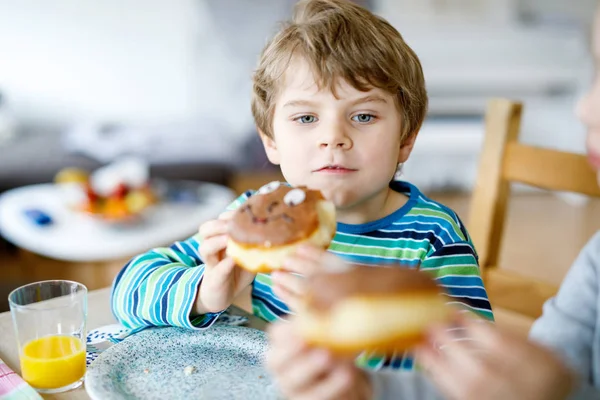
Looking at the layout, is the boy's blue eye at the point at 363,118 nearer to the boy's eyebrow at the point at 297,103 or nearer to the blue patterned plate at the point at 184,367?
the boy's eyebrow at the point at 297,103

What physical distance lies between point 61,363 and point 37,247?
156 cm

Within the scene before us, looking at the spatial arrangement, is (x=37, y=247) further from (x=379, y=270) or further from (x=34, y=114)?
(x=34, y=114)

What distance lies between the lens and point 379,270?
58cm

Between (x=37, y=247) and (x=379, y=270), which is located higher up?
(x=379, y=270)

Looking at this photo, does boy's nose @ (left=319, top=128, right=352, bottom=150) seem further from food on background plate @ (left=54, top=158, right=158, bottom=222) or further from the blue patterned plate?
food on background plate @ (left=54, top=158, right=158, bottom=222)

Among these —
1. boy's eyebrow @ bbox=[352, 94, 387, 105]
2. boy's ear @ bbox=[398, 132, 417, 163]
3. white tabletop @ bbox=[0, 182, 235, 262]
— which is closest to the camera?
boy's eyebrow @ bbox=[352, 94, 387, 105]

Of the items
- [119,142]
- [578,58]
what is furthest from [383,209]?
[578,58]

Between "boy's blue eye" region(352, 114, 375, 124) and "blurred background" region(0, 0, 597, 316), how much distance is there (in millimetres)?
3176

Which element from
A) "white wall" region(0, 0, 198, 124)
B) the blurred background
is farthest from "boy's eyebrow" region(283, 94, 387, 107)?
"white wall" region(0, 0, 198, 124)

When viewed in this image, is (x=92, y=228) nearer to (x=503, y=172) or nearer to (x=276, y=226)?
(x=503, y=172)

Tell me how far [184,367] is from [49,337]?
0.58 feet

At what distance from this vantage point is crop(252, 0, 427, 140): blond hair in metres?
0.98

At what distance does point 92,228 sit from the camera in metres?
2.38

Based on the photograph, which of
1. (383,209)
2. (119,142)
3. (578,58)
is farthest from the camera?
(578,58)
